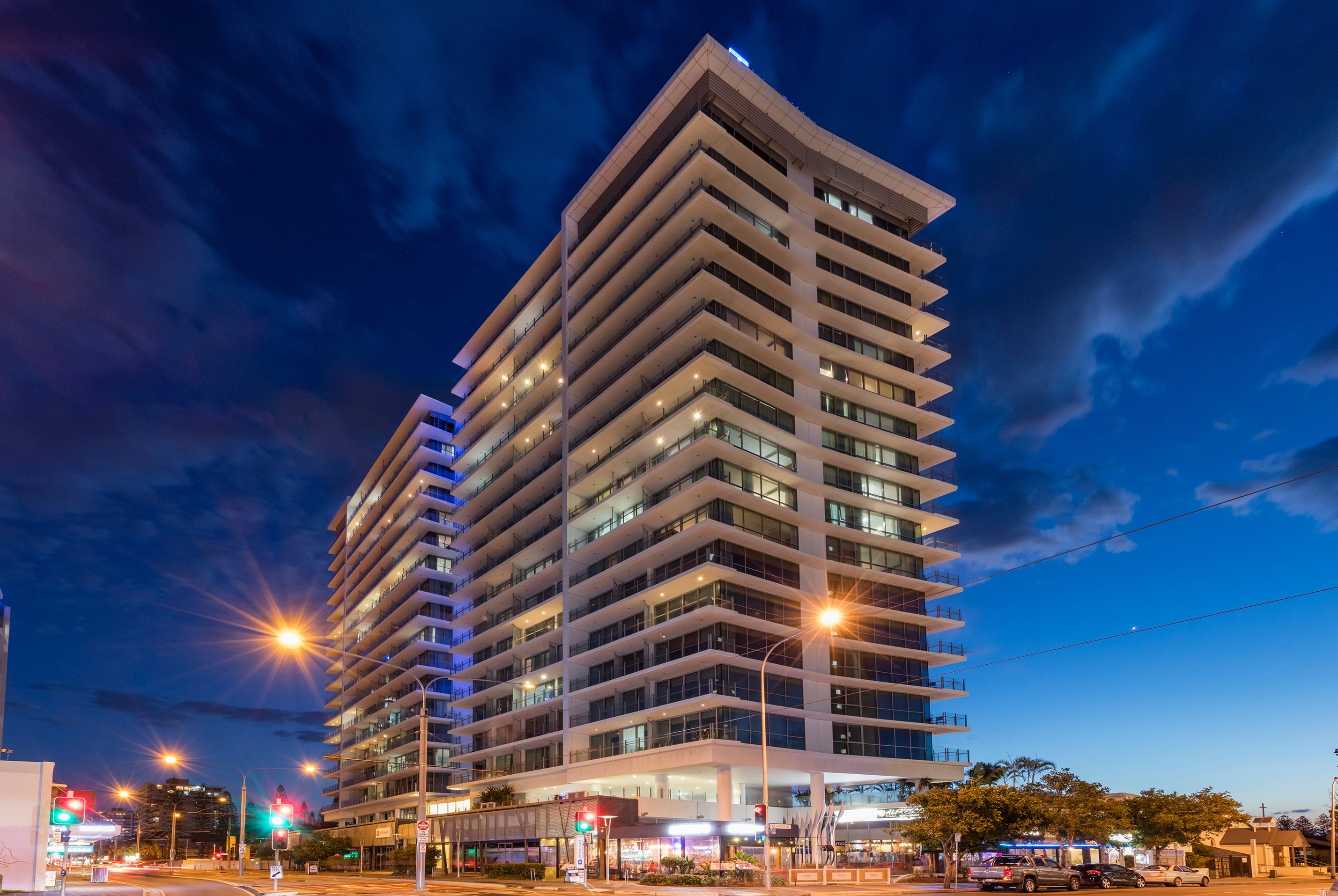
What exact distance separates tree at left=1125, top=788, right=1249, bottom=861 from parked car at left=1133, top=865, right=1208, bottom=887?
19433 mm

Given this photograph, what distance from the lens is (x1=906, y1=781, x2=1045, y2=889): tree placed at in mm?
52594

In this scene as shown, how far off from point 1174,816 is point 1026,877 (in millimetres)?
38722

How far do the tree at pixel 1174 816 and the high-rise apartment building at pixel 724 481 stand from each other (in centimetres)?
1646

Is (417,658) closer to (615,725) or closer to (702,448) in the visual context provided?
(615,725)

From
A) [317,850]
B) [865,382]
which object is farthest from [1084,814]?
[317,850]

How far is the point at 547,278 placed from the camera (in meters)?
93.4

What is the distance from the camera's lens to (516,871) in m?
61.7

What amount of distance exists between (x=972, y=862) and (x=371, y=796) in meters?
90.2

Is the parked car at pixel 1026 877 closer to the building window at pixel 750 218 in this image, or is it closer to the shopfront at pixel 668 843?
the shopfront at pixel 668 843

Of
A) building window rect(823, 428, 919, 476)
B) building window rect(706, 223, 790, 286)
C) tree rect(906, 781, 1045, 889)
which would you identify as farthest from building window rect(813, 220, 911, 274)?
tree rect(906, 781, 1045, 889)

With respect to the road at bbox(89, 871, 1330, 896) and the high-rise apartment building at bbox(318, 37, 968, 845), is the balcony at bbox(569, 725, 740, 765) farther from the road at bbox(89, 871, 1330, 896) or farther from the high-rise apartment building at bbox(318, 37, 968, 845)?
the road at bbox(89, 871, 1330, 896)

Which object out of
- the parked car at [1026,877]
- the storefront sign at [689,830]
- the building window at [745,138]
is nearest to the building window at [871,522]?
the storefront sign at [689,830]

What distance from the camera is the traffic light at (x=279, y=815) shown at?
35156mm

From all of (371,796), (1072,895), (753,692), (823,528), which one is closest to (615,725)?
(753,692)
